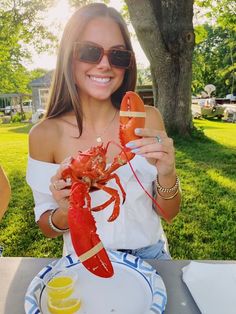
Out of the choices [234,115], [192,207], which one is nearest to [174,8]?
[192,207]

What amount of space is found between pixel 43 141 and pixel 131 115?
0.89 meters

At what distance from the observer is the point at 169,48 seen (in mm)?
8766

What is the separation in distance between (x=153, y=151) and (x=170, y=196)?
52 centimetres

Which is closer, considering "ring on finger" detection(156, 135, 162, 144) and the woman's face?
"ring on finger" detection(156, 135, 162, 144)

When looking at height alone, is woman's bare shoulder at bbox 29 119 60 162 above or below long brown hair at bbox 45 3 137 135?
below

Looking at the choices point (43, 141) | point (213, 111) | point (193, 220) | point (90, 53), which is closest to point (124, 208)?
point (43, 141)

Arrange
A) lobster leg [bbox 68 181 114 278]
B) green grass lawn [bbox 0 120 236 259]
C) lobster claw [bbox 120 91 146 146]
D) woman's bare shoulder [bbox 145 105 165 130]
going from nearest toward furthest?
lobster leg [bbox 68 181 114 278]
lobster claw [bbox 120 91 146 146]
woman's bare shoulder [bbox 145 105 165 130]
green grass lawn [bbox 0 120 236 259]

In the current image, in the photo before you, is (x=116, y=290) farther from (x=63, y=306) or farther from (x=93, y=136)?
(x=93, y=136)

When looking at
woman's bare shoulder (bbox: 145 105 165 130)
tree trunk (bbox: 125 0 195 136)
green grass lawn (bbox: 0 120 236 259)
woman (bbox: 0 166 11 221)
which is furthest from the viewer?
tree trunk (bbox: 125 0 195 136)

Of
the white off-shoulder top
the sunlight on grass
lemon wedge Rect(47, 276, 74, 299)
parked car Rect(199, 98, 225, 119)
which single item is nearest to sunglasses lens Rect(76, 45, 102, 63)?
the white off-shoulder top

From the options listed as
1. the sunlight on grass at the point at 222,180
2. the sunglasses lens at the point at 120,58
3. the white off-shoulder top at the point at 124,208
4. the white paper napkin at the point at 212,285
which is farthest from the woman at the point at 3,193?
the sunlight on grass at the point at 222,180

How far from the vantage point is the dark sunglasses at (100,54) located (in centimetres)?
181

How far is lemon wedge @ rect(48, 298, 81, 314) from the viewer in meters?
1.14

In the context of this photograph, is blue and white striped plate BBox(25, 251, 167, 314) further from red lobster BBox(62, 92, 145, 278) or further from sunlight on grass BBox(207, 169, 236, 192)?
sunlight on grass BBox(207, 169, 236, 192)
